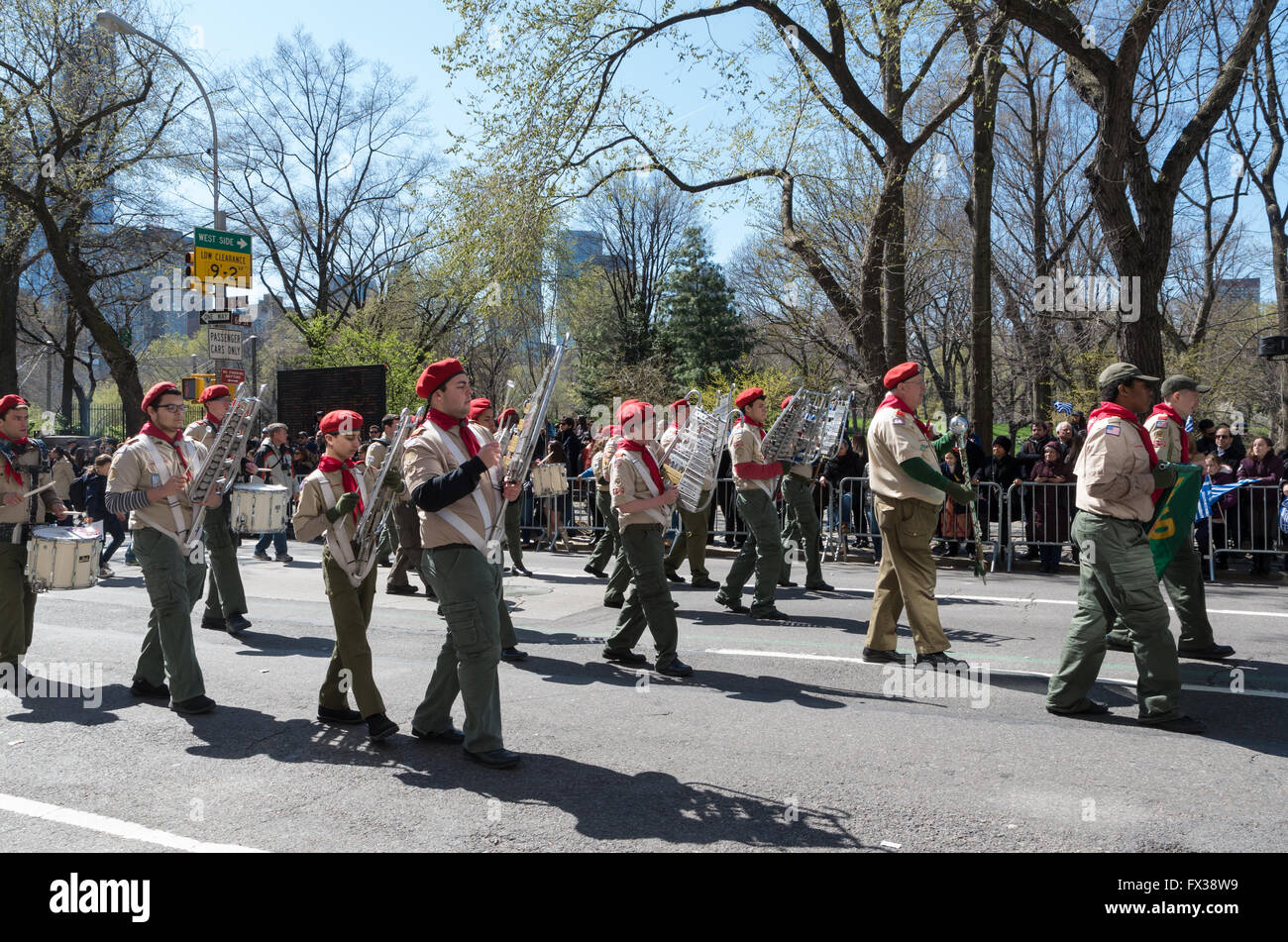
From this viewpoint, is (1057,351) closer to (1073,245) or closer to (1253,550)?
(1073,245)

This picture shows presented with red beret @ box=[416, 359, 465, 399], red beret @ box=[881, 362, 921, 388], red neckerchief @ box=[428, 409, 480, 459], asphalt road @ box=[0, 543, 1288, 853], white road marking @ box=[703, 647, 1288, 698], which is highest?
red beret @ box=[881, 362, 921, 388]

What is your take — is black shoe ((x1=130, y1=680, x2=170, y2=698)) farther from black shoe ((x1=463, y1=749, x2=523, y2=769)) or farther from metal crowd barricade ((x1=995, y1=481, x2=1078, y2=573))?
metal crowd barricade ((x1=995, y1=481, x2=1078, y2=573))

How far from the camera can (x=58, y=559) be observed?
279 inches

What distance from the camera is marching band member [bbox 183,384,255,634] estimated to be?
9.26m

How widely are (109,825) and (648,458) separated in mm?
4229

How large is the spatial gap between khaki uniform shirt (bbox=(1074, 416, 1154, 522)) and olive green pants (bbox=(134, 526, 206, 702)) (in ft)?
18.5

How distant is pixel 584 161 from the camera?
17438 mm

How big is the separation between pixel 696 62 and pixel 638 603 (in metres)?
11.6

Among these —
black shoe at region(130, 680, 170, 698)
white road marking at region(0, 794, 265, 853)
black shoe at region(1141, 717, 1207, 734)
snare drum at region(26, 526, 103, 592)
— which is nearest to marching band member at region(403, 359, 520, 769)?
Answer: white road marking at region(0, 794, 265, 853)

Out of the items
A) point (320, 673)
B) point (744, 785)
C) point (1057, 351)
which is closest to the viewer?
point (744, 785)

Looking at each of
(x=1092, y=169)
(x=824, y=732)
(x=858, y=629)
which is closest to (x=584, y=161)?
(x=1092, y=169)

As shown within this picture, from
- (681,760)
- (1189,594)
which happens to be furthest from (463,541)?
(1189,594)

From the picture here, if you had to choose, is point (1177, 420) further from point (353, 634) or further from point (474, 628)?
point (353, 634)
